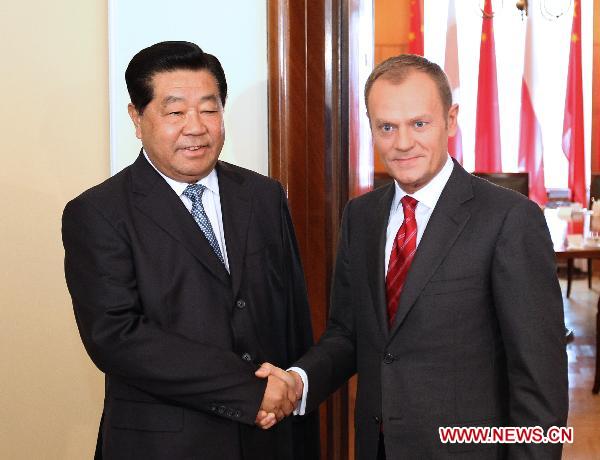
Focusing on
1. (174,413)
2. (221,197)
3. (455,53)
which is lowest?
(174,413)

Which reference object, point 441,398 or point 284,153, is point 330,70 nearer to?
point 284,153

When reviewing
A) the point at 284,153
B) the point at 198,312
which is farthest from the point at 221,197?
the point at 284,153

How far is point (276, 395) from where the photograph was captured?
183 centimetres

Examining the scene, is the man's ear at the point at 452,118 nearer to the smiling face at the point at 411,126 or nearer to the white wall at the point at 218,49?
the smiling face at the point at 411,126

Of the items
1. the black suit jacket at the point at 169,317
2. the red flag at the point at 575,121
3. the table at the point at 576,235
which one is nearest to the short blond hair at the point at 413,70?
the black suit jacket at the point at 169,317

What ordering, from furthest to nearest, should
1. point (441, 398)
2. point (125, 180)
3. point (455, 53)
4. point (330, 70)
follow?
1. point (455, 53)
2. point (330, 70)
3. point (125, 180)
4. point (441, 398)

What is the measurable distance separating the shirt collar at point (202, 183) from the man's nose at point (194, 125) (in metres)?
0.15

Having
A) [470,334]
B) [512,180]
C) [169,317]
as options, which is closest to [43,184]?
[169,317]

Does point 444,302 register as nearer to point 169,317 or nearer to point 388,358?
point 388,358

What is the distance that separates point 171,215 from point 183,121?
0.72 feet

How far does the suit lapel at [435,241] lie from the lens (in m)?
1.63

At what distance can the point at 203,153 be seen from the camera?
1866 millimetres

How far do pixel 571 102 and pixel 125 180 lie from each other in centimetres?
668

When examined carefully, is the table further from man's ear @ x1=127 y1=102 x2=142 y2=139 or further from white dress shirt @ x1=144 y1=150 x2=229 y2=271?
man's ear @ x1=127 y1=102 x2=142 y2=139
